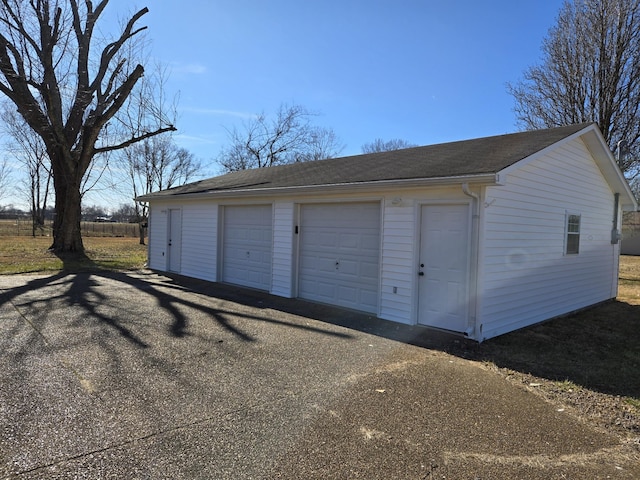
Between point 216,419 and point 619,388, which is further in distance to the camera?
point 619,388

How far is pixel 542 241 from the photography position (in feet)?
25.3

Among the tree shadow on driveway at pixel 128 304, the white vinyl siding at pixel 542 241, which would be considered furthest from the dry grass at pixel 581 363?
the tree shadow on driveway at pixel 128 304

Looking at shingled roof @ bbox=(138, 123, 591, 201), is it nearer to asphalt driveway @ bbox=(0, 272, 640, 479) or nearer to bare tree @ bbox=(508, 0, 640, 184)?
asphalt driveway @ bbox=(0, 272, 640, 479)

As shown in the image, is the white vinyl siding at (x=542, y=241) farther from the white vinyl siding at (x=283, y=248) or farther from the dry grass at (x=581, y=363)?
the white vinyl siding at (x=283, y=248)

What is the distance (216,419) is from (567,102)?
20.1 metres

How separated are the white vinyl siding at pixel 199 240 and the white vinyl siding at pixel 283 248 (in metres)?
2.64

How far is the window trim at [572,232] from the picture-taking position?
27.9ft

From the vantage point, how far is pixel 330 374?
462 centimetres

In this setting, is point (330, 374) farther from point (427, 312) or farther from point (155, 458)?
point (427, 312)

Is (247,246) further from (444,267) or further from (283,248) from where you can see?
(444,267)

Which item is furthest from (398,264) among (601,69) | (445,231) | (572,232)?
(601,69)

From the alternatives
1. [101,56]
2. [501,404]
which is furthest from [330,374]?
[101,56]

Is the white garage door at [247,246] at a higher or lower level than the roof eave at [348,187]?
lower

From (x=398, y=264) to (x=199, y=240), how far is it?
7.08 metres
